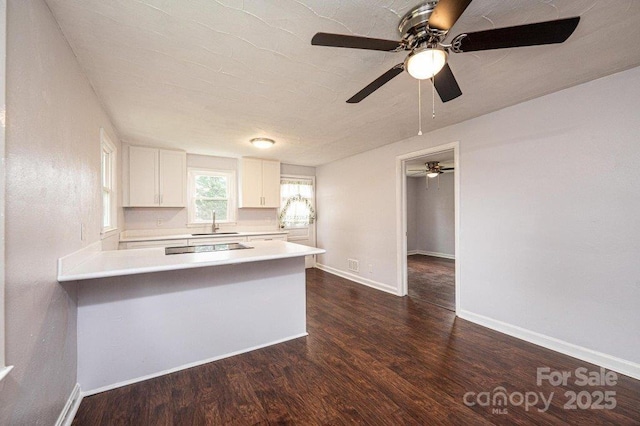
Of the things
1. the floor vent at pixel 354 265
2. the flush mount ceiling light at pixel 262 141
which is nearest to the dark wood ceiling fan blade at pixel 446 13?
the flush mount ceiling light at pixel 262 141

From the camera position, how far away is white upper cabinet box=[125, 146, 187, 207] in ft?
12.9

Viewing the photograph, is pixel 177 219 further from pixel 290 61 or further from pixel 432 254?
pixel 432 254

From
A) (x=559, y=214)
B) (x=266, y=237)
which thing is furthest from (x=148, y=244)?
(x=559, y=214)

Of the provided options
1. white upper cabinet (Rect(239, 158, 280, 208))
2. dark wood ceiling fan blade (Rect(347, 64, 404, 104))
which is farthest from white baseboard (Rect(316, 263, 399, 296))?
dark wood ceiling fan blade (Rect(347, 64, 404, 104))

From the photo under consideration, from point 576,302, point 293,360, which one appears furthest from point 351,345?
point 576,302

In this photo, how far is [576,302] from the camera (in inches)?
88.6

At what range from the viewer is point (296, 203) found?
5.73 meters

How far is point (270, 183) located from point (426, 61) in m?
4.03

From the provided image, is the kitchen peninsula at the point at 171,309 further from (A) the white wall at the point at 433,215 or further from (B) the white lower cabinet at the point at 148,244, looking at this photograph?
(A) the white wall at the point at 433,215

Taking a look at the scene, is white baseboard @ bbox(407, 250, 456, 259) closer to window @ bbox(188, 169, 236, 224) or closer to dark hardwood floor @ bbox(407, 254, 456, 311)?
dark hardwood floor @ bbox(407, 254, 456, 311)

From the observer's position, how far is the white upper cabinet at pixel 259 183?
192 inches

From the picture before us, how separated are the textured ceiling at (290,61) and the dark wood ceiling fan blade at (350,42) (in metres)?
0.21

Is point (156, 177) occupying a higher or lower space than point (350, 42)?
lower

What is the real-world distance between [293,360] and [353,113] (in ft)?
8.21
